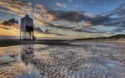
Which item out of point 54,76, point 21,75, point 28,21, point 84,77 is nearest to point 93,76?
point 84,77

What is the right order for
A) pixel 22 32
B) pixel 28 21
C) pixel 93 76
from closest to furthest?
1. pixel 93 76
2. pixel 28 21
3. pixel 22 32

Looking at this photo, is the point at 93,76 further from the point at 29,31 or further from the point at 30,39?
the point at 30,39

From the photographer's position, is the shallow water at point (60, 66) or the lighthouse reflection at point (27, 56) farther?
the lighthouse reflection at point (27, 56)

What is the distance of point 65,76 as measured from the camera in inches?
285

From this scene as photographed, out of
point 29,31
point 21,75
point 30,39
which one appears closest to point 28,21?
point 29,31

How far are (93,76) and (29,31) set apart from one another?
46.2 meters

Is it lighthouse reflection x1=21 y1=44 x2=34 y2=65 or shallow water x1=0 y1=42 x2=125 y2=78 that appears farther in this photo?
lighthouse reflection x1=21 y1=44 x2=34 y2=65

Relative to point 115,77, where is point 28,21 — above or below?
above

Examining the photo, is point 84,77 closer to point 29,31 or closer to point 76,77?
point 76,77

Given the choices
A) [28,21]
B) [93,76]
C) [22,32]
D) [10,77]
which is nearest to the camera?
[10,77]

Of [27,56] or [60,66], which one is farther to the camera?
[27,56]

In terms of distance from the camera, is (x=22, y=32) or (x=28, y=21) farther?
(x=22, y=32)

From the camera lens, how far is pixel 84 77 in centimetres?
711

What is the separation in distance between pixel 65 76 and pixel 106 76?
1.80 metres
